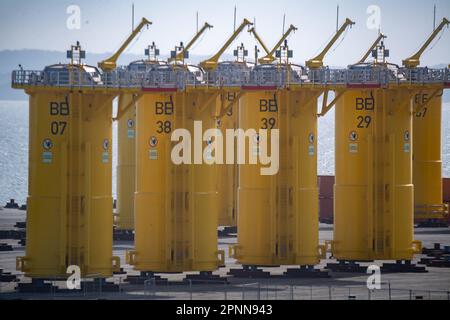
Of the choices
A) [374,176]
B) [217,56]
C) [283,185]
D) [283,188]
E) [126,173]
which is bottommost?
[283,188]

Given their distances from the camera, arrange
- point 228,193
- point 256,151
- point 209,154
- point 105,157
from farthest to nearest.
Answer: point 228,193
point 256,151
point 209,154
point 105,157

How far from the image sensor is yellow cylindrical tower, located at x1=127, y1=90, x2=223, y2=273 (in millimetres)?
66062

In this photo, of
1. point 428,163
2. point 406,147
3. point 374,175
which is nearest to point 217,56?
point 374,175

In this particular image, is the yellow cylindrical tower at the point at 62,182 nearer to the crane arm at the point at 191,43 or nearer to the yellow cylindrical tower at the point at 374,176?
the crane arm at the point at 191,43

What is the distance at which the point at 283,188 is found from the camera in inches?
2714

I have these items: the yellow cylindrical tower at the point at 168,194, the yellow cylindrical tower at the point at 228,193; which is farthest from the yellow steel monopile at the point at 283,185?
the yellow cylindrical tower at the point at 228,193

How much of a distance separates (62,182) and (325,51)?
51.8 feet

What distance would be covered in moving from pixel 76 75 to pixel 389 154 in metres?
15.6

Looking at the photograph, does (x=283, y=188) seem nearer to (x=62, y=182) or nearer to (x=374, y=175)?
(x=374, y=175)

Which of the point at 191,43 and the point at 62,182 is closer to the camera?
the point at 62,182

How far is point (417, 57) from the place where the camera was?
84375mm

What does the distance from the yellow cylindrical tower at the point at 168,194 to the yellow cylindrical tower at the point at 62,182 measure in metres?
3.30

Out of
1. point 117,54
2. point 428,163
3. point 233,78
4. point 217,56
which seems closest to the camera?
point 117,54

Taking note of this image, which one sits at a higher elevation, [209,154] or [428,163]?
[428,163]
